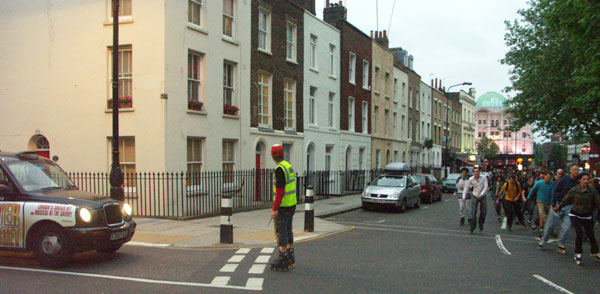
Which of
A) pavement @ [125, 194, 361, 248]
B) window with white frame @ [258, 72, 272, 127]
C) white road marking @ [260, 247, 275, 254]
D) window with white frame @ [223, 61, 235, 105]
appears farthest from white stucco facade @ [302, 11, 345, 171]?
white road marking @ [260, 247, 275, 254]

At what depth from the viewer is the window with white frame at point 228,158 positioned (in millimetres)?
18972

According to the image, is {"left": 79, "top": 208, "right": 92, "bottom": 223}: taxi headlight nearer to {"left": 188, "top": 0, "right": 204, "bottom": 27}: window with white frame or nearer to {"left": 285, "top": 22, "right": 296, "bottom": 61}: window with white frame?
{"left": 188, "top": 0, "right": 204, "bottom": 27}: window with white frame

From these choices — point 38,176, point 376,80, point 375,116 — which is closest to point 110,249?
point 38,176

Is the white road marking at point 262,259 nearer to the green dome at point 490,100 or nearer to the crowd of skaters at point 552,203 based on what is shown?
the crowd of skaters at point 552,203

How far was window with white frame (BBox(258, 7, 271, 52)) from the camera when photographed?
2136cm

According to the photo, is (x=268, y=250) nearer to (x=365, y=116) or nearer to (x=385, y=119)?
(x=365, y=116)

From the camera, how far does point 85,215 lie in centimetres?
779

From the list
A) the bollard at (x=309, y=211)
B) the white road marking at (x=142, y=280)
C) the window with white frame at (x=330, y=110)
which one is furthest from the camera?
the window with white frame at (x=330, y=110)

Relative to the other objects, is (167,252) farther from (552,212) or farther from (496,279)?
(552,212)

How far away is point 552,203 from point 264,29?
14585mm

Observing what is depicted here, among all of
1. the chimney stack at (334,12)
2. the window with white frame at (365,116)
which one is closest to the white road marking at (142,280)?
the chimney stack at (334,12)

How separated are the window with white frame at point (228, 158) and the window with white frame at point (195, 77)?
2.41 meters

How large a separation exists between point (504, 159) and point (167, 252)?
7055 centimetres

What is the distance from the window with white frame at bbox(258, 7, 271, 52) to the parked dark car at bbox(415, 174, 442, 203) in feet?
35.7
